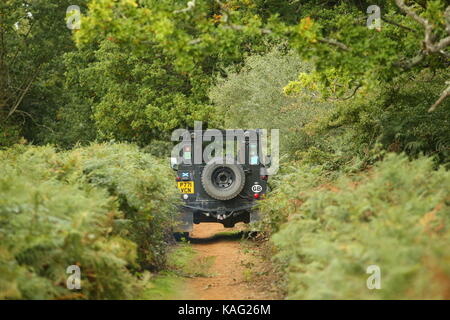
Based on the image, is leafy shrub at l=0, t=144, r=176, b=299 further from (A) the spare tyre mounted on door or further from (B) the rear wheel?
(B) the rear wheel

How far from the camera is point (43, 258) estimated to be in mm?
7656

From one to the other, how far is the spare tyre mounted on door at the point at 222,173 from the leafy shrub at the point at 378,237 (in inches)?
223

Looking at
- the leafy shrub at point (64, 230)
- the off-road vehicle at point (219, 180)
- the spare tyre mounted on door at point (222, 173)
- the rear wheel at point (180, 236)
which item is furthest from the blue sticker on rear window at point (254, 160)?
the leafy shrub at point (64, 230)

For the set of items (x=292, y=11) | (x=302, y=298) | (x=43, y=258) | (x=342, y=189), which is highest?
(x=292, y=11)

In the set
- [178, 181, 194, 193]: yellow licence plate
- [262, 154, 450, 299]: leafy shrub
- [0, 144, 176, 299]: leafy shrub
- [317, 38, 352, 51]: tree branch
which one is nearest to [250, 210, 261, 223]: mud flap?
[178, 181, 194, 193]: yellow licence plate

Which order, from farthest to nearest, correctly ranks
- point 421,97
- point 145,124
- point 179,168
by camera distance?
point 145,124 → point 179,168 → point 421,97

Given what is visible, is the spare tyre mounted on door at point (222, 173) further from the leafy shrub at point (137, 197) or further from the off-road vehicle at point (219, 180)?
the leafy shrub at point (137, 197)

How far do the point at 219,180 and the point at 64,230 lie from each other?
991 cm

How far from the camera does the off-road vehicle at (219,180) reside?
1741cm

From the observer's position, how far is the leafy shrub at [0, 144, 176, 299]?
7.41 meters
